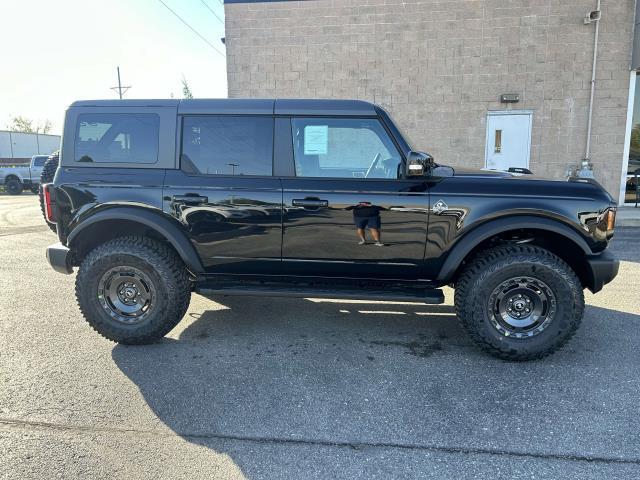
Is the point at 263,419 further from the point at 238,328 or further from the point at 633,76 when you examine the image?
the point at 633,76

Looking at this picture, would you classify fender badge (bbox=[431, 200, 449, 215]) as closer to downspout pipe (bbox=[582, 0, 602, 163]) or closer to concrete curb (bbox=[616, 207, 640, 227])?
concrete curb (bbox=[616, 207, 640, 227])

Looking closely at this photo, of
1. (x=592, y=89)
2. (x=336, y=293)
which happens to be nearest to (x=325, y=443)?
(x=336, y=293)

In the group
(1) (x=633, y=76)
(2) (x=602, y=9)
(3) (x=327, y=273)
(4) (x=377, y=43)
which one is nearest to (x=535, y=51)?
(2) (x=602, y=9)

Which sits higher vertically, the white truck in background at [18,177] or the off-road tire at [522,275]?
the white truck in background at [18,177]

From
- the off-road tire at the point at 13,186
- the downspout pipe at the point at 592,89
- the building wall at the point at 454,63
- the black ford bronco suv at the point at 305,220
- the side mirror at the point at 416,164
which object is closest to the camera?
the side mirror at the point at 416,164

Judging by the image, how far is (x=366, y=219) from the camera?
340 centimetres

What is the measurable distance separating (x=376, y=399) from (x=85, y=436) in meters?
1.78

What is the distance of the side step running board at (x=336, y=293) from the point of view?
11.3 feet

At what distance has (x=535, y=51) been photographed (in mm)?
10367

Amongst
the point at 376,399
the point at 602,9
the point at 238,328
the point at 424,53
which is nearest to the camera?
the point at 376,399

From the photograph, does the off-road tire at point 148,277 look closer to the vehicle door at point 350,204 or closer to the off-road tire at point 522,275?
the vehicle door at point 350,204

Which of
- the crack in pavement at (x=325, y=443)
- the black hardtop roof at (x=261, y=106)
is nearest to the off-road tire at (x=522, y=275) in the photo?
the crack in pavement at (x=325, y=443)

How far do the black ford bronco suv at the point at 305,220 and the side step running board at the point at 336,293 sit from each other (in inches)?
0.6

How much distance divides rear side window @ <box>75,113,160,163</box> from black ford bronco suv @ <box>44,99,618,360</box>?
0.01 m
